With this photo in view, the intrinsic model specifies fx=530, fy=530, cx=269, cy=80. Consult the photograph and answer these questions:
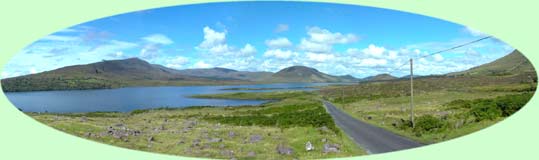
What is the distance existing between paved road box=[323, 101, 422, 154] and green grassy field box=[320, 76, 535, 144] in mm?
504

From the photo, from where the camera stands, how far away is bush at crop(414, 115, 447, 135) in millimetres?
18109

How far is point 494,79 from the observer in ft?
90.7

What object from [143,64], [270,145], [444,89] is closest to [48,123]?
[270,145]

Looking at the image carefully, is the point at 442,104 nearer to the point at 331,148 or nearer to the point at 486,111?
the point at 486,111

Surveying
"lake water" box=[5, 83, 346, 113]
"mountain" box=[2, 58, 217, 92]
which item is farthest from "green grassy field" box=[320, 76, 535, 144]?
"mountain" box=[2, 58, 217, 92]

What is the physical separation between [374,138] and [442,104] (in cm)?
794

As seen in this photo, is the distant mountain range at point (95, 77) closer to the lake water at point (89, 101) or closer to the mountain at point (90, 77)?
the mountain at point (90, 77)

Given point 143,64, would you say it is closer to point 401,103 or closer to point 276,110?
point 276,110

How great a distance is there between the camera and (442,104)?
81.8 ft

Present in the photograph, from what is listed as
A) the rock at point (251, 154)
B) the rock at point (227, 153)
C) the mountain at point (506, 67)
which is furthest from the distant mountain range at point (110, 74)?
the rock at point (251, 154)

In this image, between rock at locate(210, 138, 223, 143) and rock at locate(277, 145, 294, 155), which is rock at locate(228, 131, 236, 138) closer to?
rock at locate(210, 138, 223, 143)

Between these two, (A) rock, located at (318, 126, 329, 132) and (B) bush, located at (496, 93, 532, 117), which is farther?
(B) bush, located at (496, 93, 532, 117)

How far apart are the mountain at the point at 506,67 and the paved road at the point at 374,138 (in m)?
7.86

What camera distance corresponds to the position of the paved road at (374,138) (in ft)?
52.4
